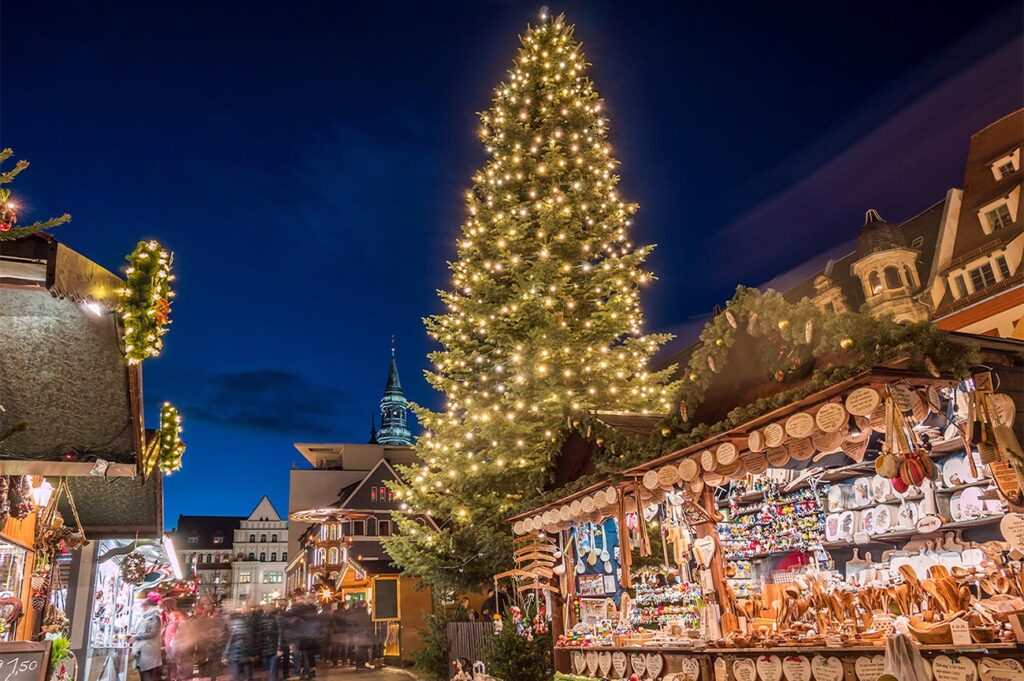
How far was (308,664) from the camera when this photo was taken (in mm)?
13867

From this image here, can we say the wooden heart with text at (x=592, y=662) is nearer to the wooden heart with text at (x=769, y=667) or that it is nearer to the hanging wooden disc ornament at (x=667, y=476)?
the hanging wooden disc ornament at (x=667, y=476)

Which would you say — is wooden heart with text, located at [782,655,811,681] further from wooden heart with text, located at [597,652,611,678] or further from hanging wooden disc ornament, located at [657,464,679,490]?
wooden heart with text, located at [597,652,611,678]

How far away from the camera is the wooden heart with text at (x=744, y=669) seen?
23.6 feet

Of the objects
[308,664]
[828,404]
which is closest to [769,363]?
[828,404]

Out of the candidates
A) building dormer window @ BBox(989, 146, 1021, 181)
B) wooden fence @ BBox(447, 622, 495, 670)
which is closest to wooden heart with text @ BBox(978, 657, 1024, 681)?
wooden fence @ BBox(447, 622, 495, 670)

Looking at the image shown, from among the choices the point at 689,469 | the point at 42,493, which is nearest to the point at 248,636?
the point at 42,493

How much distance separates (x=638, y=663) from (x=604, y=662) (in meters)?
0.99

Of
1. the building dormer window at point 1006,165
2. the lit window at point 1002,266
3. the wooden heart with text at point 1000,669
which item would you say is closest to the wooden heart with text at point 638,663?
the wooden heart with text at point 1000,669

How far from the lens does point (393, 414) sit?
9875cm

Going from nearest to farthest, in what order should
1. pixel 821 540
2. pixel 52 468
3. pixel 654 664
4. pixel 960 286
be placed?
pixel 52 468, pixel 654 664, pixel 821 540, pixel 960 286

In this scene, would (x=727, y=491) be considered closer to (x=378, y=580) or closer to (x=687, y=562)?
(x=687, y=562)

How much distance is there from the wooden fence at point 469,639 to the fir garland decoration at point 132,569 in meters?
6.83

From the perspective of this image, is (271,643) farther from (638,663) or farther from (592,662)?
(638,663)

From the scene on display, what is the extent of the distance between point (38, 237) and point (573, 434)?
29.5 feet
